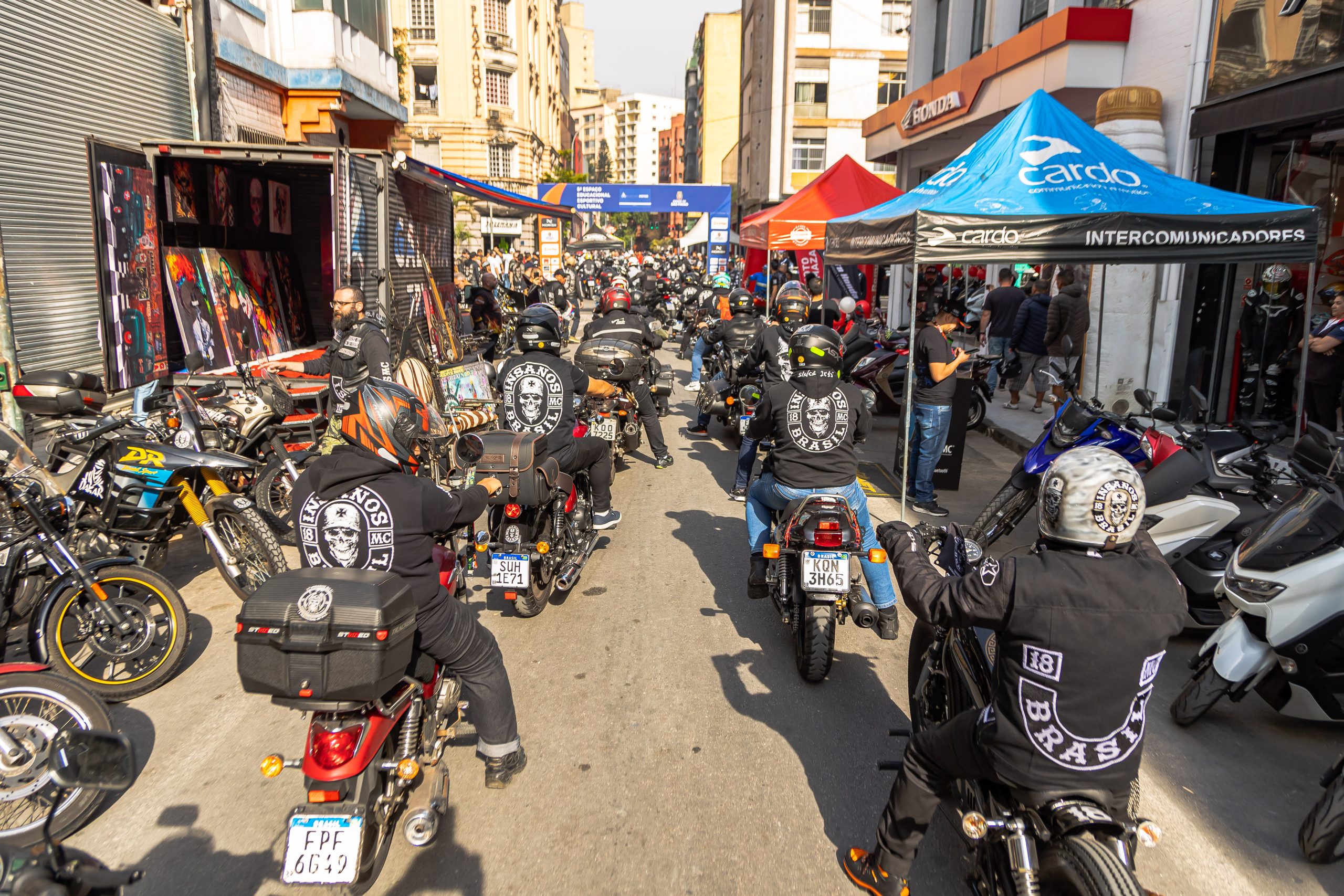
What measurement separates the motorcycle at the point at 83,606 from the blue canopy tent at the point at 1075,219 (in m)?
5.19

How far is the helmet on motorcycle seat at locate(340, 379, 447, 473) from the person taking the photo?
3.31 metres

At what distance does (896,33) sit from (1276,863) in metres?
48.8

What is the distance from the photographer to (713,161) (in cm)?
7662

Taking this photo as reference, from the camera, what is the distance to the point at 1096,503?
250 centimetres

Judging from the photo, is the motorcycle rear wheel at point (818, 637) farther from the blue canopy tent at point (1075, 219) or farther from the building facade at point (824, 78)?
the building facade at point (824, 78)

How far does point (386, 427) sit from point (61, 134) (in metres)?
9.55

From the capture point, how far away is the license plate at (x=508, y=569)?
5.29 meters

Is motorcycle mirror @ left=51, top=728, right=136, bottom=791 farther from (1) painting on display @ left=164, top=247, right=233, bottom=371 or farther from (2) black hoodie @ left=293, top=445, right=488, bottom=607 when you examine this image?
(1) painting on display @ left=164, top=247, right=233, bottom=371

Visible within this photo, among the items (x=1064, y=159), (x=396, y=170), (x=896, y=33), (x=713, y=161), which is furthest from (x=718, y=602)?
(x=713, y=161)

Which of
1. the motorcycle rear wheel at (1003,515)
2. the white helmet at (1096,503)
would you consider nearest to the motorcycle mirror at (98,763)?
the white helmet at (1096,503)

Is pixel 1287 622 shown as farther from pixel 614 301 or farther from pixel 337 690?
pixel 614 301

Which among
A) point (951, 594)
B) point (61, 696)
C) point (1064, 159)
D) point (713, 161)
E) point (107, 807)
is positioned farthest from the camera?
point (713, 161)

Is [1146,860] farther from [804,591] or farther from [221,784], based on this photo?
[221,784]

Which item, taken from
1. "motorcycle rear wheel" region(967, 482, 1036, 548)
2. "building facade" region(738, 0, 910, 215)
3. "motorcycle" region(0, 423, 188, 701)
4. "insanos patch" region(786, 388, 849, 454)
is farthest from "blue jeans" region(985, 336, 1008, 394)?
"building facade" region(738, 0, 910, 215)
